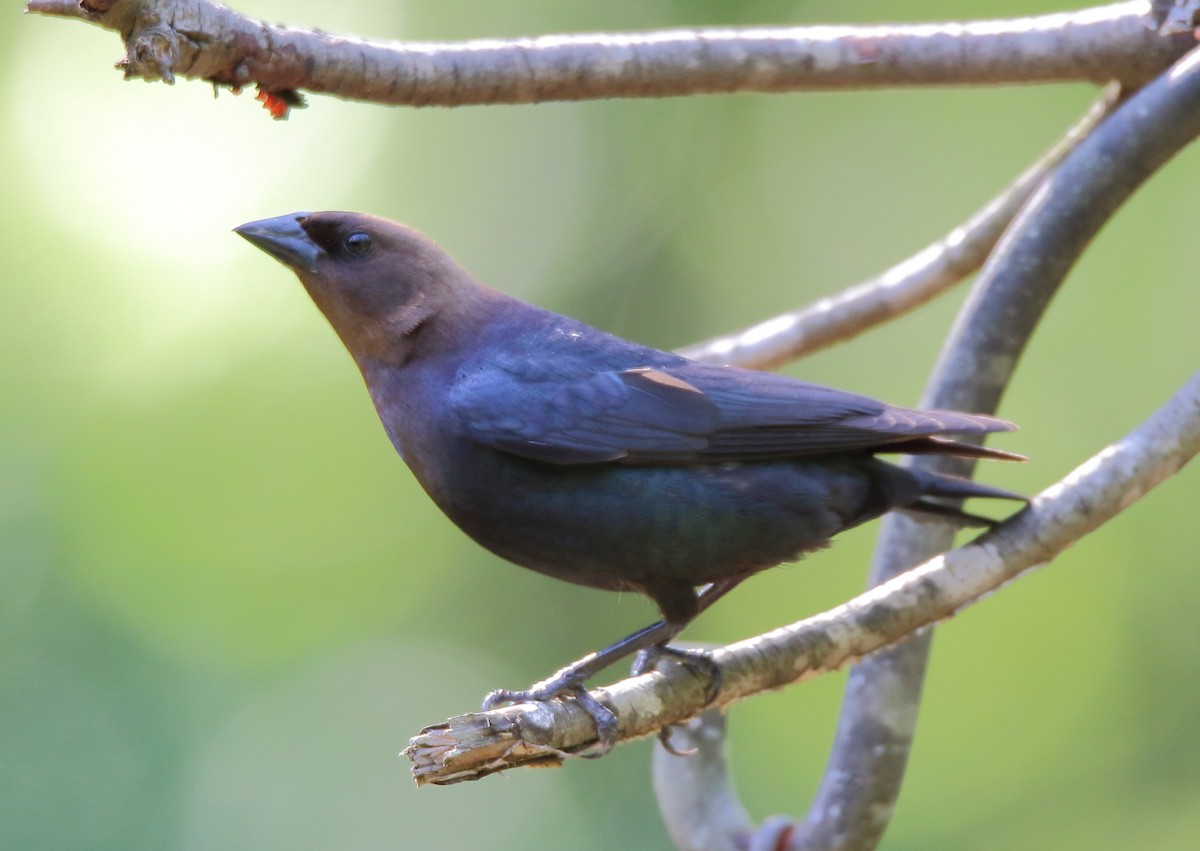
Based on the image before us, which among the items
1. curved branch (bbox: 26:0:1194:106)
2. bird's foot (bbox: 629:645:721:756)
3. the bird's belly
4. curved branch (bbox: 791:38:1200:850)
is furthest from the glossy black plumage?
curved branch (bbox: 26:0:1194:106)

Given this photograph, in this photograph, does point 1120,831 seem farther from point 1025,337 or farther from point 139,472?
point 139,472

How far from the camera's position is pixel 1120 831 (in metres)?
6.88

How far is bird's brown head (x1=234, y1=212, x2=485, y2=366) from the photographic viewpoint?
3.70 meters

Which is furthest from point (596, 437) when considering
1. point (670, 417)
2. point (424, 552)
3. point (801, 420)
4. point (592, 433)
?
point (424, 552)

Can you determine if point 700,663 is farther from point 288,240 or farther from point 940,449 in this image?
point 288,240

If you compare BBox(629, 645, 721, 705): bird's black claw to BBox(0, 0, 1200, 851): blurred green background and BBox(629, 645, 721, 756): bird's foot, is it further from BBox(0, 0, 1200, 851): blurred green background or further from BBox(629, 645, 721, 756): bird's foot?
BBox(0, 0, 1200, 851): blurred green background

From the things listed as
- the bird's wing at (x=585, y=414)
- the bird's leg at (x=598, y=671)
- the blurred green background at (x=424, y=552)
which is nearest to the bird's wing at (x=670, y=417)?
the bird's wing at (x=585, y=414)

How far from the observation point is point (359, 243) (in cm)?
374

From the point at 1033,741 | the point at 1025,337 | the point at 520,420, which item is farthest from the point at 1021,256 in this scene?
the point at 1033,741

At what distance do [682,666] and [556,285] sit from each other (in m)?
5.96

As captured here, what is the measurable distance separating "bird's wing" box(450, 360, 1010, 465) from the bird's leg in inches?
17.1

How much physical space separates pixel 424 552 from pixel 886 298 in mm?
4604

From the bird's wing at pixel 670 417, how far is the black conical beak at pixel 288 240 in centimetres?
57

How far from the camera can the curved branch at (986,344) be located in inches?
149
